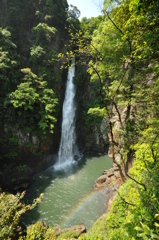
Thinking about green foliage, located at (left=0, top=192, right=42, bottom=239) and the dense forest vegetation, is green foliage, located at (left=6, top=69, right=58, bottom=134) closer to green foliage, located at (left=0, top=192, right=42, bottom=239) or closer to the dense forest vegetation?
the dense forest vegetation

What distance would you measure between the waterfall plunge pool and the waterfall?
200 centimetres

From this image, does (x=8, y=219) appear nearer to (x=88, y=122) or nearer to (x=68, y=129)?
(x=68, y=129)

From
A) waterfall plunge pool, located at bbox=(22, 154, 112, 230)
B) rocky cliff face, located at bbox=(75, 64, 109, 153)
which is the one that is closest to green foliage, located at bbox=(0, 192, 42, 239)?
waterfall plunge pool, located at bbox=(22, 154, 112, 230)

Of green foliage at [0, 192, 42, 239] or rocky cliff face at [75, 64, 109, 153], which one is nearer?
green foliage at [0, 192, 42, 239]

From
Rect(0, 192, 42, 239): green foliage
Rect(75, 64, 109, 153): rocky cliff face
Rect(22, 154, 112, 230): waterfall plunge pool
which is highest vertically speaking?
Rect(75, 64, 109, 153): rocky cliff face

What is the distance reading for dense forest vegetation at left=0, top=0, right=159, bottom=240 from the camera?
144 inches

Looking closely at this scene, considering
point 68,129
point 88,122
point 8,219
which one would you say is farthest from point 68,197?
point 88,122

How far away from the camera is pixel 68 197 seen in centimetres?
1093

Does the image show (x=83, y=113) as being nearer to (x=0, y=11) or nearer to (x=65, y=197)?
(x=65, y=197)

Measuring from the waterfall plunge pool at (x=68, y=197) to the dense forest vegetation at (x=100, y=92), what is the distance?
2.26 meters

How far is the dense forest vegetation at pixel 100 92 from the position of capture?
366 cm

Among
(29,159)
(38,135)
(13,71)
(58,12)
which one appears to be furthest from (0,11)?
(29,159)

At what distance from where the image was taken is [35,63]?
53.3 feet

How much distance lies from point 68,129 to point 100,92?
15.1m
